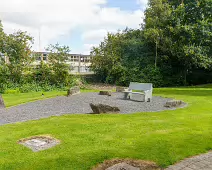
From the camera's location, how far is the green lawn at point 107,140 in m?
3.51

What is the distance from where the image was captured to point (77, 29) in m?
16.7

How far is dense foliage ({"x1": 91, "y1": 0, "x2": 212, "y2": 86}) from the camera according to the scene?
1780 centimetres

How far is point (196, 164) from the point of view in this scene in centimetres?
349

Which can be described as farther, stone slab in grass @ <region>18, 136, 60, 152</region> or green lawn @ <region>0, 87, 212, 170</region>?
stone slab in grass @ <region>18, 136, 60, 152</region>

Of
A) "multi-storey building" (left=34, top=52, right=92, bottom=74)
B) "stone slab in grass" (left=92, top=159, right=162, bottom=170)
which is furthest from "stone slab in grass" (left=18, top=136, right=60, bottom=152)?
"multi-storey building" (left=34, top=52, right=92, bottom=74)

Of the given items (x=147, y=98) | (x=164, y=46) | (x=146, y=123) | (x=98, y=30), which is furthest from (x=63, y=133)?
(x=98, y=30)

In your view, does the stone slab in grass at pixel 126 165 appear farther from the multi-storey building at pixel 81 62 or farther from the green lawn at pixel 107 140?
the multi-storey building at pixel 81 62

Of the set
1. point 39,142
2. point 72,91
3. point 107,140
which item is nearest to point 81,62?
point 72,91

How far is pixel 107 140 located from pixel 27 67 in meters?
13.9

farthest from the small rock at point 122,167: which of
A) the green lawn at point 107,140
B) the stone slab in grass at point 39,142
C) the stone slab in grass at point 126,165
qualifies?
the stone slab in grass at point 39,142

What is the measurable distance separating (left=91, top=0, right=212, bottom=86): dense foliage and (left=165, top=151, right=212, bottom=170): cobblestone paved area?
1509 cm

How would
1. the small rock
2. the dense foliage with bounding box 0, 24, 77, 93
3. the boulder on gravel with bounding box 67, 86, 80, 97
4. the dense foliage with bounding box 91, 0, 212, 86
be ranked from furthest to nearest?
the dense foliage with bounding box 91, 0, 212, 86, the dense foliage with bounding box 0, 24, 77, 93, the boulder on gravel with bounding box 67, 86, 80, 97, the small rock

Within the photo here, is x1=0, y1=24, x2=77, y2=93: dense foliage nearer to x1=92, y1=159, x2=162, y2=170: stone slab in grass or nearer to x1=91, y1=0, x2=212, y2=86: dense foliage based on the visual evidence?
x1=91, y1=0, x2=212, y2=86: dense foliage

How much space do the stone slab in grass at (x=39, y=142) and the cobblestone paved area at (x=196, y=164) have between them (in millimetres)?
2200
